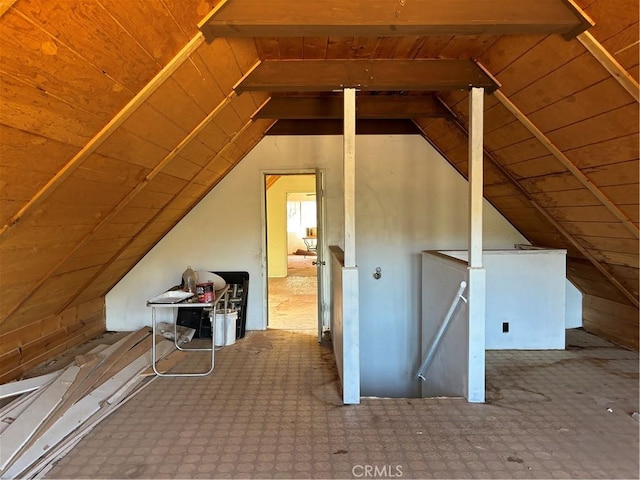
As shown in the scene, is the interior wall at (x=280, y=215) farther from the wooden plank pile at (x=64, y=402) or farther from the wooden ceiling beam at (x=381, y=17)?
the wooden ceiling beam at (x=381, y=17)

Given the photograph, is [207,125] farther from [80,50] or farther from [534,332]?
[534,332]

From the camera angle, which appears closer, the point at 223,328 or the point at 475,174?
the point at 475,174

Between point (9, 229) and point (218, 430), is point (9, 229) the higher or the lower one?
the higher one

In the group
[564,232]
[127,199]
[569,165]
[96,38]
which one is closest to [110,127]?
[96,38]

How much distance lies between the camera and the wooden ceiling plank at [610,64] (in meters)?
1.72

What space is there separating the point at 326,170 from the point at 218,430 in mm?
2981

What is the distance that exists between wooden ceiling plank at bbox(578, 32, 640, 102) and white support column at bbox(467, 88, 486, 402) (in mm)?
756

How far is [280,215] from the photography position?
27.3ft

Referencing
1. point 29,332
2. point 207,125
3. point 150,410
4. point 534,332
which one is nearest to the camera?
point 150,410

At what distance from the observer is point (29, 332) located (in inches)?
118

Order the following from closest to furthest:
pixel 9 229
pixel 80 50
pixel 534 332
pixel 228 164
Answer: pixel 80 50
pixel 9 229
pixel 534 332
pixel 228 164

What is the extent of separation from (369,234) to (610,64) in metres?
2.82

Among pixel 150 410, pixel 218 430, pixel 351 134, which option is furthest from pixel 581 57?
pixel 150 410

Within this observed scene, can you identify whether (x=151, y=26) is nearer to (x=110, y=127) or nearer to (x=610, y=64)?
(x=110, y=127)
